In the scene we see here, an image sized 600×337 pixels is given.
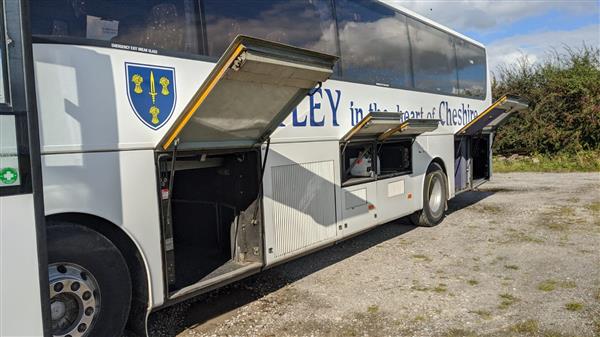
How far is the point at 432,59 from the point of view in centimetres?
799

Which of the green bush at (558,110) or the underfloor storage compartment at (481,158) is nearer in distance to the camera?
the underfloor storage compartment at (481,158)

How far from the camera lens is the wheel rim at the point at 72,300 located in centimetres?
301

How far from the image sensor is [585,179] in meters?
13.9

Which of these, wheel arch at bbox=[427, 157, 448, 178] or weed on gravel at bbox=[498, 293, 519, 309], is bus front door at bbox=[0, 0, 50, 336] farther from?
wheel arch at bbox=[427, 157, 448, 178]

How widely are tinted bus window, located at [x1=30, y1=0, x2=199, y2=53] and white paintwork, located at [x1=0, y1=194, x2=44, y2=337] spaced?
118 cm

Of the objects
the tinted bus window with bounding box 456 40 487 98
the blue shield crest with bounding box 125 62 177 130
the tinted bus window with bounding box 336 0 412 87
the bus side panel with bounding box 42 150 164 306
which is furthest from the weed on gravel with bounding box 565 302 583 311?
the tinted bus window with bounding box 456 40 487 98

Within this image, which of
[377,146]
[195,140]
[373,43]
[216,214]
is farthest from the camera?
[377,146]

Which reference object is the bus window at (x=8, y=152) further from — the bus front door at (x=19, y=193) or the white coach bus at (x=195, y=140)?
the white coach bus at (x=195, y=140)

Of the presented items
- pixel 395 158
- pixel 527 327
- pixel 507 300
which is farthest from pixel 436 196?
pixel 527 327

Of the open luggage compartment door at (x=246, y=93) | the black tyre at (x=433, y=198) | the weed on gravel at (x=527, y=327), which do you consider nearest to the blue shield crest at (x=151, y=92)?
the open luggage compartment door at (x=246, y=93)

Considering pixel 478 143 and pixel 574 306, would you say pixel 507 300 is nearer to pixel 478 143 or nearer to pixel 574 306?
pixel 574 306

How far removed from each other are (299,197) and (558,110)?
1507 centimetres

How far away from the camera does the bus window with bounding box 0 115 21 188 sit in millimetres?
2258

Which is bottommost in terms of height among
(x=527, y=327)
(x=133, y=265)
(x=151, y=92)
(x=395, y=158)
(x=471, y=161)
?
(x=527, y=327)
